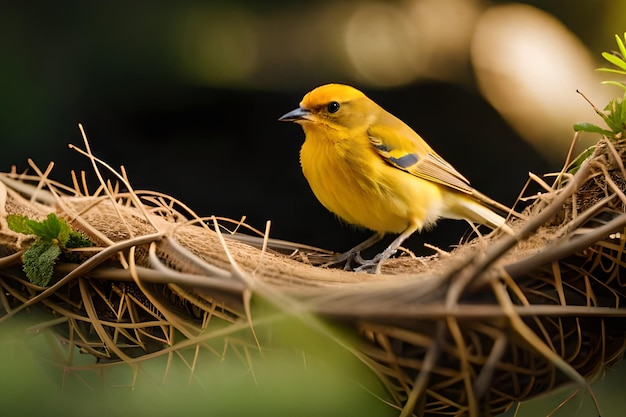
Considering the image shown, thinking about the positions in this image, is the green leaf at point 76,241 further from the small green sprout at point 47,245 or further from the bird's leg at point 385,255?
the bird's leg at point 385,255

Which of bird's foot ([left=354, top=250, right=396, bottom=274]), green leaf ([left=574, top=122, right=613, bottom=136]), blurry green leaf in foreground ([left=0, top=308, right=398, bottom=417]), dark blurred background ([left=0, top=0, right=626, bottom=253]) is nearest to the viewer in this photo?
blurry green leaf in foreground ([left=0, top=308, right=398, bottom=417])

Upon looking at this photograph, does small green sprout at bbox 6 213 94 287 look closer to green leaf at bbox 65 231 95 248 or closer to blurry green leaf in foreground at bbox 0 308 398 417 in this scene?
green leaf at bbox 65 231 95 248

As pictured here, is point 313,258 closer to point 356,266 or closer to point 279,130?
point 356,266

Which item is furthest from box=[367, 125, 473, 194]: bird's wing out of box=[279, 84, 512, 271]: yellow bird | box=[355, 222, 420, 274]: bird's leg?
box=[355, 222, 420, 274]: bird's leg

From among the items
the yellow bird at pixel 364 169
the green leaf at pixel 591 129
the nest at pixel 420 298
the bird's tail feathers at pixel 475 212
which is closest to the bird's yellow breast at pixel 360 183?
the yellow bird at pixel 364 169

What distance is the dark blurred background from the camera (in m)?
2.03

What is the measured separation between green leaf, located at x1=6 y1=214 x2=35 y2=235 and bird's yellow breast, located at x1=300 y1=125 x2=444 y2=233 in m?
0.51

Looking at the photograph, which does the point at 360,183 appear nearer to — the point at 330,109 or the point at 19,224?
the point at 330,109

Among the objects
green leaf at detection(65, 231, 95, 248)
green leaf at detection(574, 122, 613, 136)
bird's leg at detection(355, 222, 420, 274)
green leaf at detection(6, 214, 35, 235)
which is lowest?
bird's leg at detection(355, 222, 420, 274)

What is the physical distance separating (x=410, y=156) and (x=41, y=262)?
695 millimetres

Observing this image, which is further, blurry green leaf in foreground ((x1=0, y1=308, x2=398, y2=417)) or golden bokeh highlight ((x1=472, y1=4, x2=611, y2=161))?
golden bokeh highlight ((x1=472, y1=4, x2=611, y2=161))

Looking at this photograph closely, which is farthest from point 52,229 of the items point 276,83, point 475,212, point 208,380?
point 276,83

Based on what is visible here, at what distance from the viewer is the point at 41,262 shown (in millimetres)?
1036

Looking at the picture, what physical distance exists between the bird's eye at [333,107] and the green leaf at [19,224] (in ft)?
1.81
